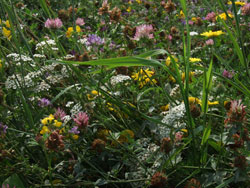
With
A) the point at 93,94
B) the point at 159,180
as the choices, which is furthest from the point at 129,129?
the point at 159,180

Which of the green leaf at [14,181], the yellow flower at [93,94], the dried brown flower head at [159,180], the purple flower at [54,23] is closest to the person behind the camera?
the dried brown flower head at [159,180]

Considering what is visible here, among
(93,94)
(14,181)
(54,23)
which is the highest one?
(54,23)

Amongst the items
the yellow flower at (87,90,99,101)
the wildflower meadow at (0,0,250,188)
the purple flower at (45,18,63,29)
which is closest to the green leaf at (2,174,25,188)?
the wildflower meadow at (0,0,250,188)

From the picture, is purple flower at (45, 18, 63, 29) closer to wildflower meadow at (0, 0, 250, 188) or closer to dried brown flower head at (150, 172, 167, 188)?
wildflower meadow at (0, 0, 250, 188)

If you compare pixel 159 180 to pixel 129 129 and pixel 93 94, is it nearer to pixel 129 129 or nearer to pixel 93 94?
pixel 129 129

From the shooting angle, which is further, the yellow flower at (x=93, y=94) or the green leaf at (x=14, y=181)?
the yellow flower at (x=93, y=94)

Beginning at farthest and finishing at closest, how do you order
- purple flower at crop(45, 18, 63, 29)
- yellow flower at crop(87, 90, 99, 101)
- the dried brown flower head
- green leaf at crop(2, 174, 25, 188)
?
purple flower at crop(45, 18, 63, 29) → yellow flower at crop(87, 90, 99, 101) → green leaf at crop(2, 174, 25, 188) → the dried brown flower head

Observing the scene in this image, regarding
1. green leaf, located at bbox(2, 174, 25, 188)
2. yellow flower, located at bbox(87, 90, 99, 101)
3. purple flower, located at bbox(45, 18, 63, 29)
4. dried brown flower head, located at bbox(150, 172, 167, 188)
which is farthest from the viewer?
purple flower, located at bbox(45, 18, 63, 29)

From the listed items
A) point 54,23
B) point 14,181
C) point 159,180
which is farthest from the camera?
point 54,23

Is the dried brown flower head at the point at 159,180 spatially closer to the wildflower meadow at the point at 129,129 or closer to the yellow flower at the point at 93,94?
the wildflower meadow at the point at 129,129

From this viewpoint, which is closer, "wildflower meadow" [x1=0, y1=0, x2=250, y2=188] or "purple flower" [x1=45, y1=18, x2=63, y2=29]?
"wildflower meadow" [x1=0, y1=0, x2=250, y2=188]

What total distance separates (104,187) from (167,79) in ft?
2.07

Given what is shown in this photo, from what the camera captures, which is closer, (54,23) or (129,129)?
(129,129)

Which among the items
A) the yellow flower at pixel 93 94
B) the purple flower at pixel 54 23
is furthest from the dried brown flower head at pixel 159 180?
the purple flower at pixel 54 23
